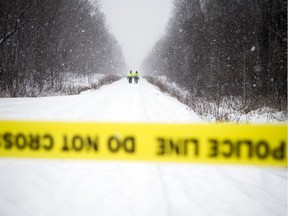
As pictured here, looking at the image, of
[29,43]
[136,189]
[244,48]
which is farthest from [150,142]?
[29,43]

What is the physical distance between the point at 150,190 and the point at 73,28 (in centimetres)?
2976

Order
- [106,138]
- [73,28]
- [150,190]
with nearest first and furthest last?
[106,138] → [150,190] → [73,28]

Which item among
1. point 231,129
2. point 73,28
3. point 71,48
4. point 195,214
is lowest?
point 195,214

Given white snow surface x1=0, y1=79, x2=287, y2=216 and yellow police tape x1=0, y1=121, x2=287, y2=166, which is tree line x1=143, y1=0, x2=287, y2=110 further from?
yellow police tape x1=0, y1=121, x2=287, y2=166

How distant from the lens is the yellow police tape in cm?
189

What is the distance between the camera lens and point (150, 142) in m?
1.98

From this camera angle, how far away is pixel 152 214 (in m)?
2.53

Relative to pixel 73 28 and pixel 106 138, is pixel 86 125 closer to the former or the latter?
pixel 106 138

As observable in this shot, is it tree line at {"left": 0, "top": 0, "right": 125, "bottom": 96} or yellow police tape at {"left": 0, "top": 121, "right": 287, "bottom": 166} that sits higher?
tree line at {"left": 0, "top": 0, "right": 125, "bottom": 96}

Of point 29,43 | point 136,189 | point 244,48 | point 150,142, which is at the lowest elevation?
point 136,189

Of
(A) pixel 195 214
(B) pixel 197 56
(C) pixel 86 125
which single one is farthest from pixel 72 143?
(B) pixel 197 56

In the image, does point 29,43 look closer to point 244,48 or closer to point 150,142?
point 244,48

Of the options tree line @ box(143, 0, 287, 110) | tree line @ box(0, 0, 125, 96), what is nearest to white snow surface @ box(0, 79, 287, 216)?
tree line @ box(143, 0, 287, 110)

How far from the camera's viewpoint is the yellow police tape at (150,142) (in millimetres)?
1886
